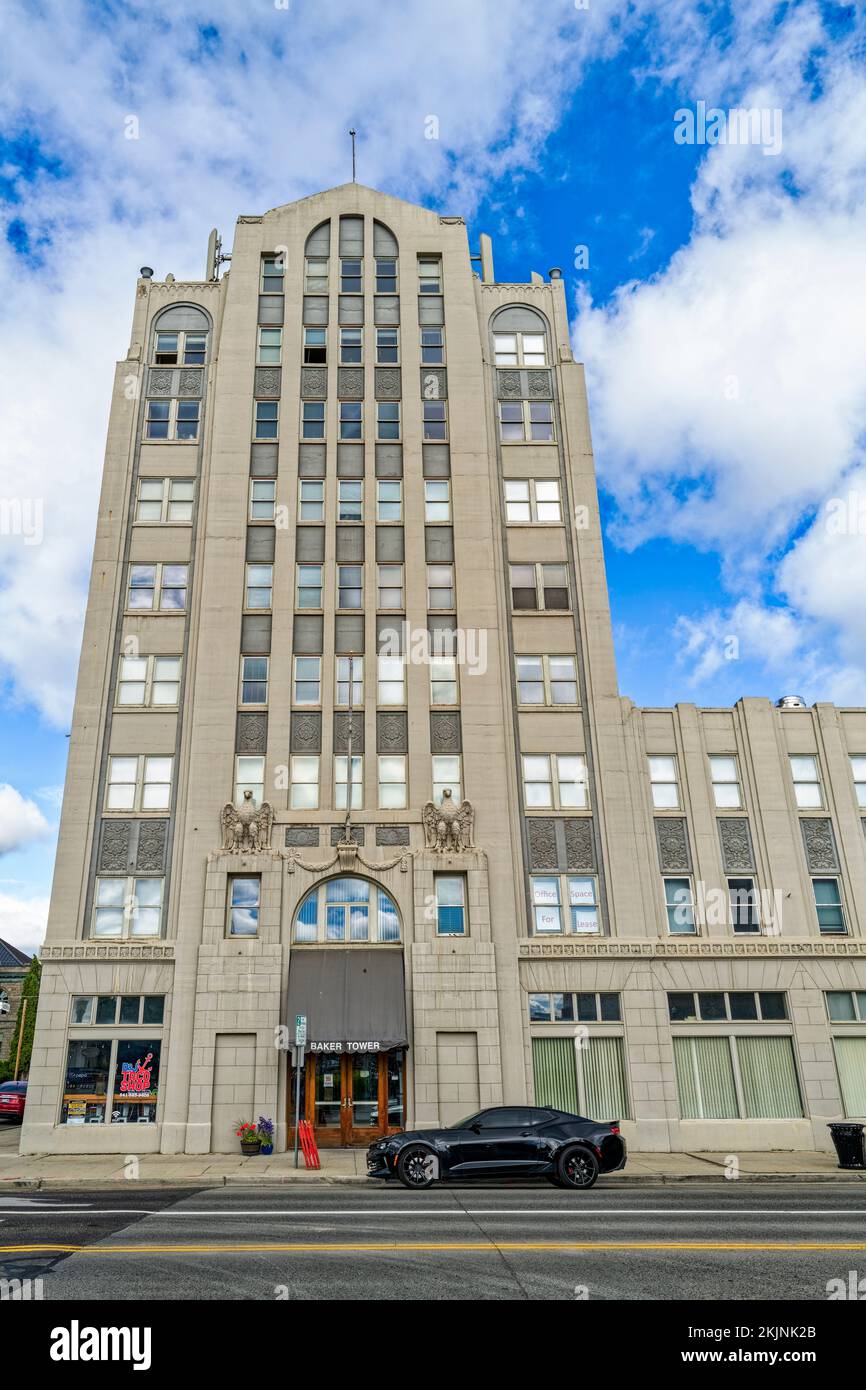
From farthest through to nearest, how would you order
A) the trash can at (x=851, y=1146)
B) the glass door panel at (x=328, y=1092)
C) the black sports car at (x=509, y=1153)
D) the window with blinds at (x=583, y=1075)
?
the window with blinds at (x=583, y=1075) → the glass door panel at (x=328, y=1092) → the trash can at (x=851, y=1146) → the black sports car at (x=509, y=1153)

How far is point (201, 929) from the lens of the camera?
27031 millimetres

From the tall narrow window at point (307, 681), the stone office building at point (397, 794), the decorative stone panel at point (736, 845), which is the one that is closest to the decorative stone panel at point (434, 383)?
the stone office building at point (397, 794)

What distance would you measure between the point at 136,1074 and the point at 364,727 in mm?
12144

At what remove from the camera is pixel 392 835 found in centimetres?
2838

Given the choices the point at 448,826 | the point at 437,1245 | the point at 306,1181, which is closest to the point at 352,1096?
the point at 306,1181

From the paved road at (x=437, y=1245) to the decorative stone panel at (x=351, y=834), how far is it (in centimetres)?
1215

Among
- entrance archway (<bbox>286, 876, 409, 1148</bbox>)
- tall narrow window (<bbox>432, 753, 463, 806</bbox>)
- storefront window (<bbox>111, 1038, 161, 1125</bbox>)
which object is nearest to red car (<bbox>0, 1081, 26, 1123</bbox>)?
storefront window (<bbox>111, 1038, 161, 1125</bbox>)

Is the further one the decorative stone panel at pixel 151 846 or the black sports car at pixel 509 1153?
the decorative stone panel at pixel 151 846

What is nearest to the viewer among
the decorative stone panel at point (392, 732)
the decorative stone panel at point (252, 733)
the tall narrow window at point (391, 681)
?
the decorative stone panel at point (252, 733)

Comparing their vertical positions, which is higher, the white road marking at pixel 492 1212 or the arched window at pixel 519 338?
the arched window at pixel 519 338

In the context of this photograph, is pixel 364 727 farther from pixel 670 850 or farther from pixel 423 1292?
pixel 423 1292

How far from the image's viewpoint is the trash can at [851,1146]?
21.5 m

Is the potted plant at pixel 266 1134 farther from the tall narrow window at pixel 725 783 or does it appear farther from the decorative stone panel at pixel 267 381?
the decorative stone panel at pixel 267 381

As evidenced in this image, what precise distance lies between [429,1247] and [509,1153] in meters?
7.23
